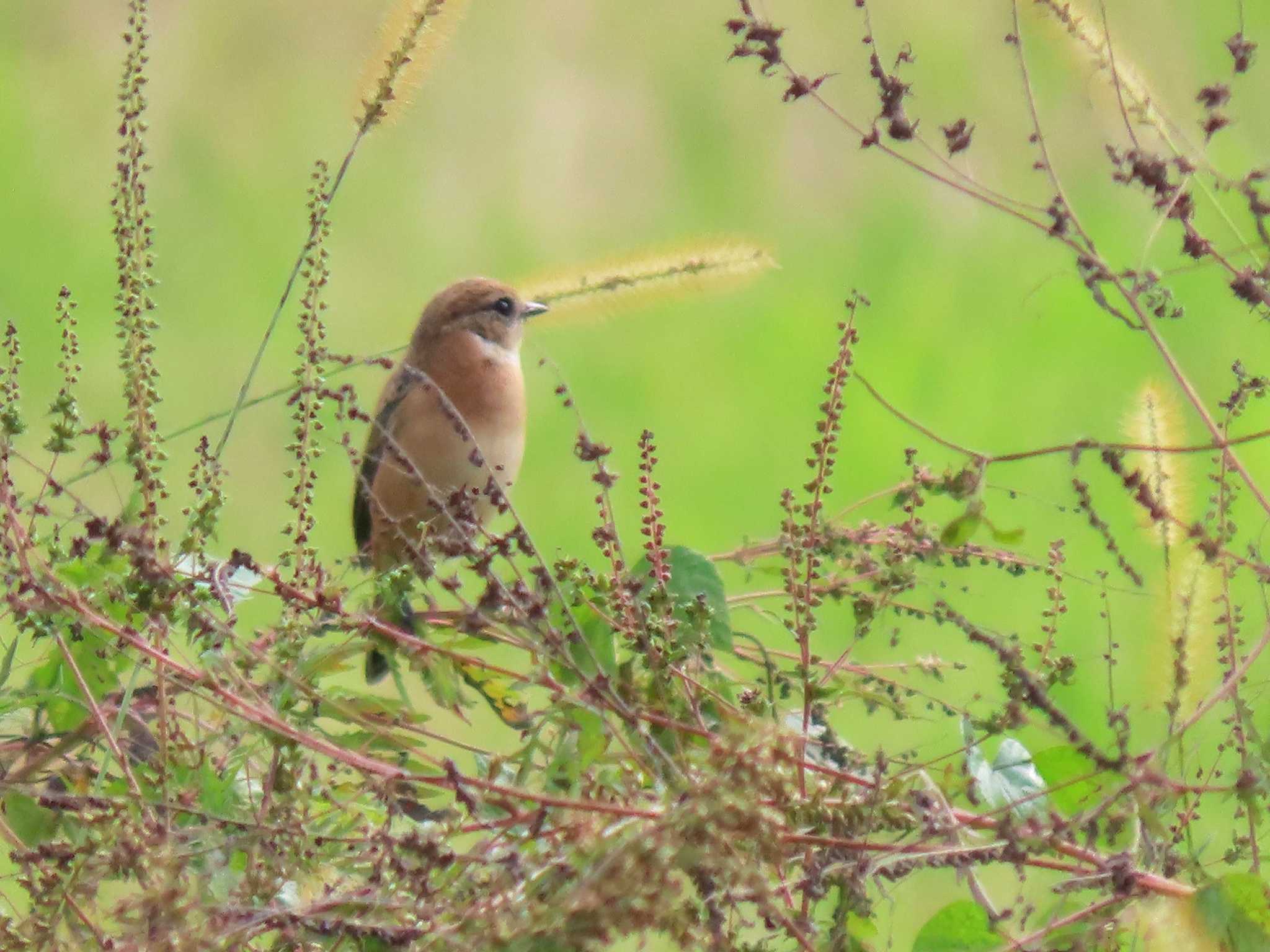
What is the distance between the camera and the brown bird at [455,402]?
10.3 feet

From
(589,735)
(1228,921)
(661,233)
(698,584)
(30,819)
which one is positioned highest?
(661,233)

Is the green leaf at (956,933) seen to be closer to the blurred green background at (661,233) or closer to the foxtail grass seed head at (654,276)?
the foxtail grass seed head at (654,276)

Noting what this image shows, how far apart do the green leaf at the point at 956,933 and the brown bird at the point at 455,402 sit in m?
1.70

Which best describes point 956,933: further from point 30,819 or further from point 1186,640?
point 30,819

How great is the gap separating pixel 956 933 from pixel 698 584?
0.32 m

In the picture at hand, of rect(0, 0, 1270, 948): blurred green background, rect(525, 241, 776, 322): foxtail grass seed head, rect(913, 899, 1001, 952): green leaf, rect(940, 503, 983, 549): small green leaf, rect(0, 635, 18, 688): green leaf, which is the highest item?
rect(0, 0, 1270, 948): blurred green background

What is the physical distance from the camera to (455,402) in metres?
3.27

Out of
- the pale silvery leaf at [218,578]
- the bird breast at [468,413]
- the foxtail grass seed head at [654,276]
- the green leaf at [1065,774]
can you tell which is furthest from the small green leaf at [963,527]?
the bird breast at [468,413]

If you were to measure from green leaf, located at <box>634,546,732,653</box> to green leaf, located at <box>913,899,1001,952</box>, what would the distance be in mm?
246

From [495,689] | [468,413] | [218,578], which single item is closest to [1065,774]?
[495,689]

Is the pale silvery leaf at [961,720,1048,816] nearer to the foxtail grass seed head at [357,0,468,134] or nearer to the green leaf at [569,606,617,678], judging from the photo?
the green leaf at [569,606,617,678]

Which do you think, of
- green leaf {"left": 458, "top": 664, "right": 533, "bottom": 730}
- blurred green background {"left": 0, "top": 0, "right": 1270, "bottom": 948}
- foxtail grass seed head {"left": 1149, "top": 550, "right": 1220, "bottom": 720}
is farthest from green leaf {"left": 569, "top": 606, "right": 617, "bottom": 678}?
blurred green background {"left": 0, "top": 0, "right": 1270, "bottom": 948}

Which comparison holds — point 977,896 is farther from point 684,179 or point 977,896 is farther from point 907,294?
point 684,179

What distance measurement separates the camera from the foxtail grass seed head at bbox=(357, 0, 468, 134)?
1.55 meters
